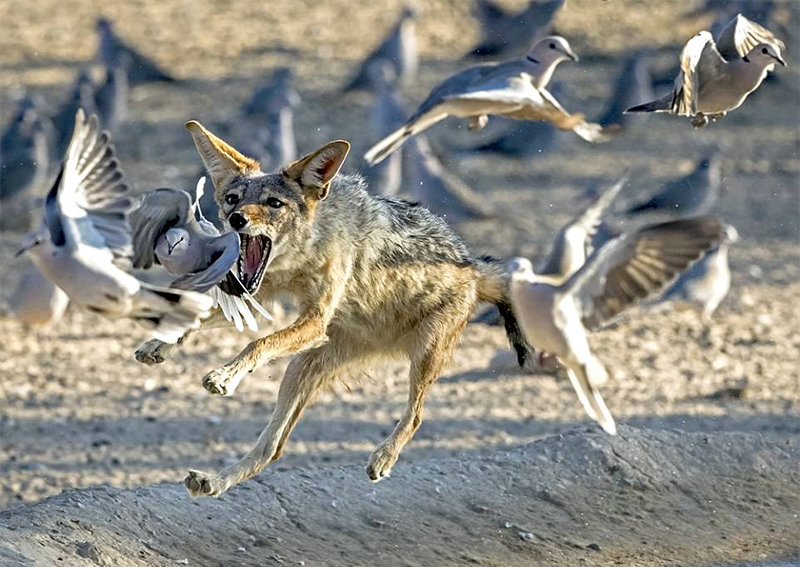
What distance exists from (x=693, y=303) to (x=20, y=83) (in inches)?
375

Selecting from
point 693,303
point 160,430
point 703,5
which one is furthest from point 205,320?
point 703,5

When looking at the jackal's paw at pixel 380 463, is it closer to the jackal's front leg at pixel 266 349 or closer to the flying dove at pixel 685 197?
the jackal's front leg at pixel 266 349

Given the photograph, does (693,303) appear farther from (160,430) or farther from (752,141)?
(752,141)

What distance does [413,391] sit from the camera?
7266 millimetres

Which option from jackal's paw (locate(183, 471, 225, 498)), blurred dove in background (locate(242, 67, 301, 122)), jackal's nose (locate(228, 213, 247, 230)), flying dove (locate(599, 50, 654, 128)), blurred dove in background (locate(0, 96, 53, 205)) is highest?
jackal's nose (locate(228, 213, 247, 230))

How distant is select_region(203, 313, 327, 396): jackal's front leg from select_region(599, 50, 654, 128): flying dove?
10124 mm

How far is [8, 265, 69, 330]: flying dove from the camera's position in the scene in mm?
10625

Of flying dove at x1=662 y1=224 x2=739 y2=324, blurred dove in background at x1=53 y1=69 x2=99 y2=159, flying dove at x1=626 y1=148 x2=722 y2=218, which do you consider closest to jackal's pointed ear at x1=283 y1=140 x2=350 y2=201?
flying dove at x1=662 y1=224 x2=739 y2=324

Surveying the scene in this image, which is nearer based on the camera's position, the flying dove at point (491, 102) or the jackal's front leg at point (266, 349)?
the jackal's front leg at point (266, 349)

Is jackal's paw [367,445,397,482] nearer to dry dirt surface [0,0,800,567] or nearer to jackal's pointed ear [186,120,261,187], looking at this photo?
dry dirt surface [0,0,800,567]

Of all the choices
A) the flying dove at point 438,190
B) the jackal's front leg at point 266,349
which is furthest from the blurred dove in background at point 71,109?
the jackal's front leg at point 266,349

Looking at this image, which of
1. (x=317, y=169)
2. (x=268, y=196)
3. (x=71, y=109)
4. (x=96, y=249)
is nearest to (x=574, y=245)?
(x=317, y=169)

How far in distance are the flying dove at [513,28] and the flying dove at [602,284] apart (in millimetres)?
9783

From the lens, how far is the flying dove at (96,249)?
5500 millimetres
